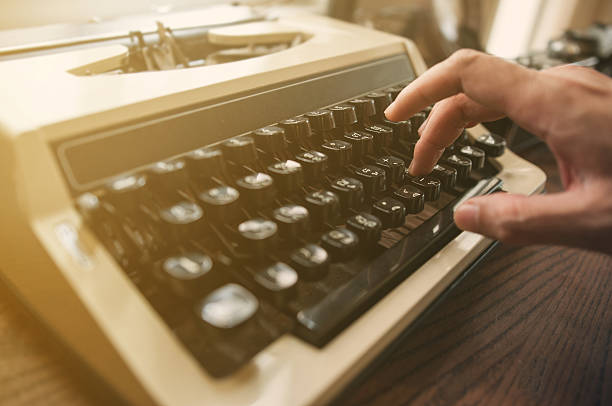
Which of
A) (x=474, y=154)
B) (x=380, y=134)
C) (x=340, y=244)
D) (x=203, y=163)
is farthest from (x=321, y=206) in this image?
(x=474, y=154)

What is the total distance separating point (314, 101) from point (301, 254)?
1.19ft

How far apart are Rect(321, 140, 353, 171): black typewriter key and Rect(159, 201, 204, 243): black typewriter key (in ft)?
0.98

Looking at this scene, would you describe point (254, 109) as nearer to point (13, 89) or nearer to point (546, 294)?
point (13, 89)

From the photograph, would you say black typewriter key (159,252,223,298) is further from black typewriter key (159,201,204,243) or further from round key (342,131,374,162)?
round key (342,131,374,162)

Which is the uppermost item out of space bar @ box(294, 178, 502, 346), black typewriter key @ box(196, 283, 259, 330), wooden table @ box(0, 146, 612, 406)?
black typewriter key @ box(196, 283, 259, 330)

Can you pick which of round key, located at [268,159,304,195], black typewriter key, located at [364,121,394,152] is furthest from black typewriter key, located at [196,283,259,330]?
black typewriter key, located at [364,121,394,152]

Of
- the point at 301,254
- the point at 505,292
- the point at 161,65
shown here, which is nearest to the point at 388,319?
the point at 301,254

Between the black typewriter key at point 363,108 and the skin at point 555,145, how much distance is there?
8.4 inches

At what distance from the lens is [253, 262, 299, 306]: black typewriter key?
1.59 feet

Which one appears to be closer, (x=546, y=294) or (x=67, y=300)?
(x=67, y=300)

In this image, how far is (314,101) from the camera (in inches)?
31.5

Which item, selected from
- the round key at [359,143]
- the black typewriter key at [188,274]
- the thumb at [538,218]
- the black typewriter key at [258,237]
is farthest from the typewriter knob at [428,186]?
the black typewriter key at [188,274]

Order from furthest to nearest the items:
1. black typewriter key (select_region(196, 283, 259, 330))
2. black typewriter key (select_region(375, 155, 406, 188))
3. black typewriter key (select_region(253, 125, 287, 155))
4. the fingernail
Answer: black typewriter key (select_region(375, 155, 406, 188))
black typewriter key (select_region(253, 125, 287, 155))
the fingernail
black typewriter key (select_region(196, 283, 259, 330))

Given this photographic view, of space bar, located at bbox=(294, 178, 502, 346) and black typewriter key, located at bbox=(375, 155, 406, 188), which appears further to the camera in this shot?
black typewriter key, located at bbox=(375, 155, 406, 188)
